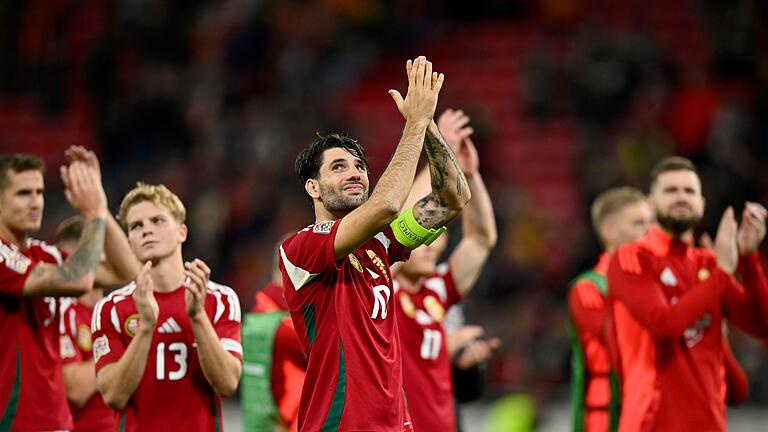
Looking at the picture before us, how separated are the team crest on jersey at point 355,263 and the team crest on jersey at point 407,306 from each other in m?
2.15

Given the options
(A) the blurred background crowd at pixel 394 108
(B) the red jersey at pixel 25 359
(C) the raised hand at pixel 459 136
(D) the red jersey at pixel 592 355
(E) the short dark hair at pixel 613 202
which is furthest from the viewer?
(A) the blurred background crowd at pixel 394 108

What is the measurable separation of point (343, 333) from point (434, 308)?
246 cm

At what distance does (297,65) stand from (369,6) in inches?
52.7

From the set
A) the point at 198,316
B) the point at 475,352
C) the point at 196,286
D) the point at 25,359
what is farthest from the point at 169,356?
the point at 475,352

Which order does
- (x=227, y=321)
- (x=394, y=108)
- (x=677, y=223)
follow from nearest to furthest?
(x=227, y=321) < (x=677, y=223) < (x=394, y=108)

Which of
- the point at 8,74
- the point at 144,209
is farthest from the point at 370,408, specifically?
the point at 8,74

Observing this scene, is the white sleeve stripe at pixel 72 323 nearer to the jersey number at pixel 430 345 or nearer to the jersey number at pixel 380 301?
the jersey number at pixel 430 345

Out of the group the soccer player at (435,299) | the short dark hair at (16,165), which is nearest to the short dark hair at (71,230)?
the short dark hair at (16,165)

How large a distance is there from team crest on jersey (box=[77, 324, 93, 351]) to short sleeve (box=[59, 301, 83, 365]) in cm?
7

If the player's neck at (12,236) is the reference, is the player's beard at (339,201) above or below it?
below

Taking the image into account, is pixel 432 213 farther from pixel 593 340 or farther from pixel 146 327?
pixel 593 340

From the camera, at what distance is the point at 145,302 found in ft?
19.2

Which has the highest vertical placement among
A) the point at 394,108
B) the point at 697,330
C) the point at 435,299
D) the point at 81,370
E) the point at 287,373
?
the point at 394,108

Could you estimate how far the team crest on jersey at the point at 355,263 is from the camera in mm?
5348
